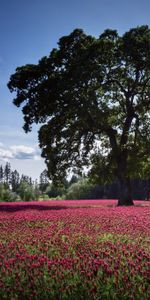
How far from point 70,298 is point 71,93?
21.1m

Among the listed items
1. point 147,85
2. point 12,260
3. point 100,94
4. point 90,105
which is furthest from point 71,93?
point 12,260

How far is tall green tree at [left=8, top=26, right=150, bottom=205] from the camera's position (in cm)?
2623

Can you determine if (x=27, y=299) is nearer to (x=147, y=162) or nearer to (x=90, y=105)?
(x=90, y=105)

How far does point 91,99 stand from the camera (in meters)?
26.0

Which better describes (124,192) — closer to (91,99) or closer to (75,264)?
(91,99)

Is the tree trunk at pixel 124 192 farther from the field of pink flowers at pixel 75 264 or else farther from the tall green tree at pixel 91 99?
the field of pink flowers at pixel 75 264

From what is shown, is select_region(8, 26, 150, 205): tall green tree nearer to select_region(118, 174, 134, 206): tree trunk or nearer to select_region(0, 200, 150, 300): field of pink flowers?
select_region(118, 174, 134, 206): tree trunk

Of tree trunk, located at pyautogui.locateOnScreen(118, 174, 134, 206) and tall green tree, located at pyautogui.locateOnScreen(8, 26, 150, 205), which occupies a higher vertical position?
tall green tree, located at pyautogui.locateOnScreen(8, 26, 150, 205)

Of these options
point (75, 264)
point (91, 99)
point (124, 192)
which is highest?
point (91, 99)

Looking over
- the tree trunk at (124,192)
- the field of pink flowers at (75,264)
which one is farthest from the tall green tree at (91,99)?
the field of pink flowers at (75,264)

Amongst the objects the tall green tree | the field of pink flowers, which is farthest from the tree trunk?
the field of pink flowers

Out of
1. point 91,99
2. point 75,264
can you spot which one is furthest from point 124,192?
point 75,264

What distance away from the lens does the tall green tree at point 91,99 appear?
86.1 feet

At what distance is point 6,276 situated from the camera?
21.2ft
